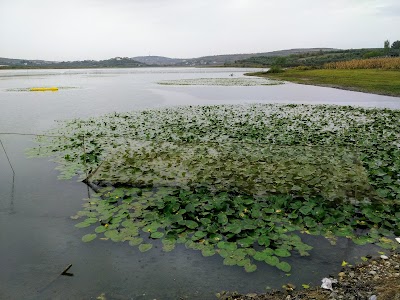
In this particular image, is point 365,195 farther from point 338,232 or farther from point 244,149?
point 244,149

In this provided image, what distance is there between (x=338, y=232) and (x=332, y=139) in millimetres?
7456

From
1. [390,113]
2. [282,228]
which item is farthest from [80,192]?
[390,113]

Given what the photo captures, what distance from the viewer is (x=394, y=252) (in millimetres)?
5312

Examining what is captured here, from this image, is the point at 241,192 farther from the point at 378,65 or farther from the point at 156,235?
the point at 378,65

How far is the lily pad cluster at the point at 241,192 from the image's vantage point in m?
5.75

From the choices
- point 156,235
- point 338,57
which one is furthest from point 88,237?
point 338,57

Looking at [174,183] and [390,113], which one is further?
[390,113]

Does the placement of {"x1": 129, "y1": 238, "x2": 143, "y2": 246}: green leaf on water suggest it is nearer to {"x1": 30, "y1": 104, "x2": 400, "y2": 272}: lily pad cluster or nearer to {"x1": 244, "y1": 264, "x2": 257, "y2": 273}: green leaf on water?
{"x1": 30, "y1": 104, "x2": 400, "y2": 272}: lily pad cluster

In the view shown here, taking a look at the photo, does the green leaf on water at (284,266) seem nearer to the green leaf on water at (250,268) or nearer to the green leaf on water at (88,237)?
the green leaf on water at (250,268)

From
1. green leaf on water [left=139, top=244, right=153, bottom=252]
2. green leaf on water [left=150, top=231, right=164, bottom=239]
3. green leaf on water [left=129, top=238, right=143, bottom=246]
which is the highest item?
green leaf on water [left=150, top=231, right=164, bottom=239]

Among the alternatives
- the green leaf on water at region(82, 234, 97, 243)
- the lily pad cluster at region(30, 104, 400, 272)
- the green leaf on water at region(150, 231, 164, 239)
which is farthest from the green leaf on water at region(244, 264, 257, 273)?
the green leaf on water at region(82, 234, 97, 243)

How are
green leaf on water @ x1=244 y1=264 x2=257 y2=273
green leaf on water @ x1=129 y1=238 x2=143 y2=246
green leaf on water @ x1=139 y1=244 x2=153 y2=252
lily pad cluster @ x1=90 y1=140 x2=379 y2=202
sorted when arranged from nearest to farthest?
1. green leaf on water @ x1=244 y1=264 x2=257 y2=273
2. green leaf on water @ x1=139 y1=244 x2=153 y2=252
3. green leaf on water @ x1=129 y1=238 x2=143 y2=246
4. lily pad cluster @ x1=90 y1=140 x2=379 y2=202

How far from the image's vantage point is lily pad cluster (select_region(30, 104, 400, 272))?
575 cm

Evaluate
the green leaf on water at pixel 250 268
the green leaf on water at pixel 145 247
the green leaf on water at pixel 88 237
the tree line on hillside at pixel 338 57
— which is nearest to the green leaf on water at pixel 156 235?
the green leaf on water at pixel 145 247
